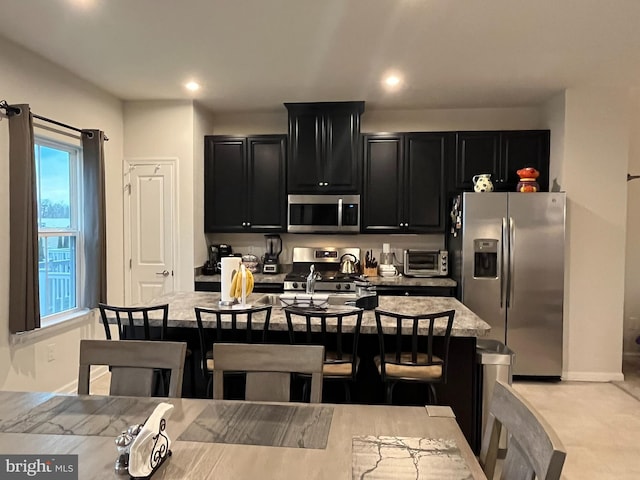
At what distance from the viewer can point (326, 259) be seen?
5.17 meters

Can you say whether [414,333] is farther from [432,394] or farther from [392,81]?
[392,81]

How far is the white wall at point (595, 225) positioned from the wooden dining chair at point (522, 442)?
3488 mm

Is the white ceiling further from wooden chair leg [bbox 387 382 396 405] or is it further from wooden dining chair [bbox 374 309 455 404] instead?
wooden chair leg [bbox 387 382 396 405]

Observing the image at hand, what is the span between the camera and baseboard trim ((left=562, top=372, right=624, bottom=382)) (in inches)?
169

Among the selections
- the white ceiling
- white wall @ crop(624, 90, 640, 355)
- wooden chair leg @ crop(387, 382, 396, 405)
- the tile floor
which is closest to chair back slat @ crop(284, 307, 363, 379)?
wooden chair leg @ crop(387, 382, 396, 405)

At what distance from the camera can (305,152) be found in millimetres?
4867

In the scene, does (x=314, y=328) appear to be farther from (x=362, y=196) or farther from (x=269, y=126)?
(x=269, y=126)

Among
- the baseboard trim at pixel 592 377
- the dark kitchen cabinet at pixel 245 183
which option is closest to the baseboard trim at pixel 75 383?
the dark kitchen cabinet at pixel 245 183

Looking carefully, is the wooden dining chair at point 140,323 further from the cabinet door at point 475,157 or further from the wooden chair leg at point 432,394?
the cabinet door at point 475,157

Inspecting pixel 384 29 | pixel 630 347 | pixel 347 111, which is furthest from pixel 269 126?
pixel 630 347

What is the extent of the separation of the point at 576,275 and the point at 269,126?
11.7ft

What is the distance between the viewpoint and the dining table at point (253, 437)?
3.87 feet

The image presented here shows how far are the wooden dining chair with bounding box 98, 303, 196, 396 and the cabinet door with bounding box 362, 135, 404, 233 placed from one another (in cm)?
262

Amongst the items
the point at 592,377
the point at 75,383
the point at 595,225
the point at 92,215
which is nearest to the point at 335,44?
the point at 92,215
